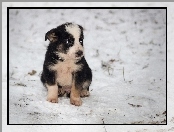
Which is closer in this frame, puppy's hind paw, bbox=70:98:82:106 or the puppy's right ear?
the puppy's right ear

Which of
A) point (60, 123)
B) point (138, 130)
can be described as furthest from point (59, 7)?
point (138, 130)

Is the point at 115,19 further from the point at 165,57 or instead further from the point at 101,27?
the point at 165,57

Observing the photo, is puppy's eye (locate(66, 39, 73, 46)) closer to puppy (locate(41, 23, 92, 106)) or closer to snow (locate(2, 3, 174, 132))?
puppy (locate(41, 23, 92, 106))

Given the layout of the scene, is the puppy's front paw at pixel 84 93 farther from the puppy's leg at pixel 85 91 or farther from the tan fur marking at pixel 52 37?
the tan fur marking at pixel 52 37

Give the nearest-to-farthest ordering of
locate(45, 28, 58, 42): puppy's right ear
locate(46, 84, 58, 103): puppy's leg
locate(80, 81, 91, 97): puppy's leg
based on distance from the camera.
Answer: locate(45, 28, 58, 42): puppy's right ear
locate(46, 84, 58, 103): puppy's leg
locate(80, 81, 91, 97): puppy's leg

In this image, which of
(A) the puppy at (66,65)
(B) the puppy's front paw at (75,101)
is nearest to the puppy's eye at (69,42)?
(A) the puppy at (66,65)

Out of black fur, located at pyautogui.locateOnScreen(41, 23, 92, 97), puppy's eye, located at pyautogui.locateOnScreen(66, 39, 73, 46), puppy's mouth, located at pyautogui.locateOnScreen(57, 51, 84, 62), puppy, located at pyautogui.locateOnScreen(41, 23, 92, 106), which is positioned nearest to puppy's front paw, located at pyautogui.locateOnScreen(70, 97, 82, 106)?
puppy, located at pyautogui.locateOnScreen(41, 23, 92, 106)
